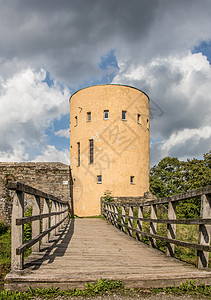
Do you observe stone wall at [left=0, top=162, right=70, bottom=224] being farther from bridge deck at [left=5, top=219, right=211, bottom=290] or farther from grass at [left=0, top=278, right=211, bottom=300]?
grass at [left=0, top=278, right=211, bottom=300]

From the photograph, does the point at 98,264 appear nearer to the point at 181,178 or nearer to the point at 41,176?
the point at 41,176

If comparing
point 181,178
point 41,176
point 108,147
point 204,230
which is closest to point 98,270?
point 204,230

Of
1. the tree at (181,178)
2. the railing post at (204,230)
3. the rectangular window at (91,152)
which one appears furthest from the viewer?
the tree at (181,178)

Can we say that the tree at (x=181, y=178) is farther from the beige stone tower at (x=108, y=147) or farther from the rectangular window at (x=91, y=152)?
the rectangular window at (x=91, y=152)

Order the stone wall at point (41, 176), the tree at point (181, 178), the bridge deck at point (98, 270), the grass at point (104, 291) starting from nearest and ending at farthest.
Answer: the grass at point (104, 291), the bridge deck at point (98, 270), the stone wall at point (41, 176), the tree at point (181, 178)

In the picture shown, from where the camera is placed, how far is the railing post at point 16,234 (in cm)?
352

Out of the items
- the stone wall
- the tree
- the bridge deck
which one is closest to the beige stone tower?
the stone wall

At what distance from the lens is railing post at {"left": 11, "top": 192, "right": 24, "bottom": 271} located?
3518 millimetres

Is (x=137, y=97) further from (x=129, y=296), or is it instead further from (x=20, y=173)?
(x=129, y=296)

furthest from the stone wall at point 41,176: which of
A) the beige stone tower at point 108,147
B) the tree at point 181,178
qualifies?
the tree at point 181,178

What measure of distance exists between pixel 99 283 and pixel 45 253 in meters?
1.85

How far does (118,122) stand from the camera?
67.0ft

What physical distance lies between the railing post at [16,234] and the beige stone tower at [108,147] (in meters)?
16.3

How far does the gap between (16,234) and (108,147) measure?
657 inches
